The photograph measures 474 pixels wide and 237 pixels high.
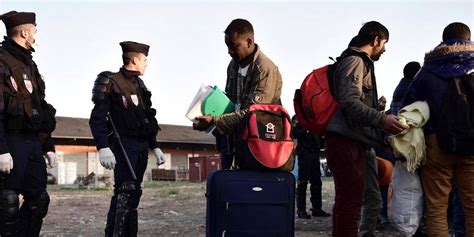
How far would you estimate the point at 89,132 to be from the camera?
4094 cm

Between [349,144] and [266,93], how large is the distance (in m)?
0.76

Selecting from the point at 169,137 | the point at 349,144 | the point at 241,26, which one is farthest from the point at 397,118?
the point at 169,137

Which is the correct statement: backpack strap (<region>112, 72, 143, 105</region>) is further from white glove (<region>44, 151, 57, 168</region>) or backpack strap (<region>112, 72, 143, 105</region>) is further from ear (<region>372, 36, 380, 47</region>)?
ear (<region>372, 36, 380, 47</region>)

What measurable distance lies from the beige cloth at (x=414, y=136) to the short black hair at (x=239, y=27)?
138 cm

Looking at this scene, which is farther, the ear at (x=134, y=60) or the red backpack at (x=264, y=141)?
the ear at (x=134, y=60)

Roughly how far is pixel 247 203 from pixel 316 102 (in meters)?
0.93

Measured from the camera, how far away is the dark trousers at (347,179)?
426 centimetres

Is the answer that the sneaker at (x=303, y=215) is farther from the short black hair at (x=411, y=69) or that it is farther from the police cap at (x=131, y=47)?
the police cap at (x=131, y=47)

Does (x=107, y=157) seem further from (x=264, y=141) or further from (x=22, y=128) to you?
(x=264, y=141)

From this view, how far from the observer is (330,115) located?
4344 millimetres

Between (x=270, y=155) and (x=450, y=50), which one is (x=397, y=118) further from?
(x=270, y=155)

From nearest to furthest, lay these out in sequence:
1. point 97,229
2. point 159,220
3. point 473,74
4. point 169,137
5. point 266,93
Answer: point 473,74 < point 266,93 < point 97,229 < point 159,220 < point 169,137

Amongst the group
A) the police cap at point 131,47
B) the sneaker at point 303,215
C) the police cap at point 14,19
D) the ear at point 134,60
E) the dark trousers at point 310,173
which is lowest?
the sneaker at point 303,215

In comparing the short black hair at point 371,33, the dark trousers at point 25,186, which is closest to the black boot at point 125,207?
the dark trousers at point 25,186
